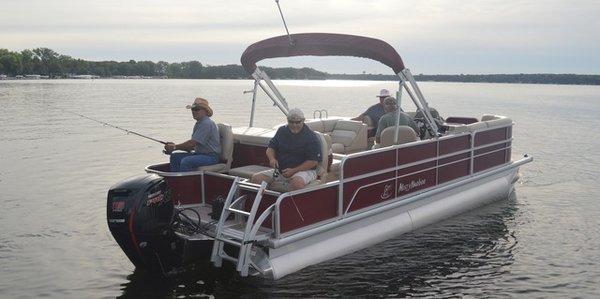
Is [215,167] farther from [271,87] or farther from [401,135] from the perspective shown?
[401,135]

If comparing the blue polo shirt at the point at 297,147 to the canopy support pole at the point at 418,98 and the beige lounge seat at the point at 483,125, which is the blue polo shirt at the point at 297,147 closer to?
the canopy support pole at the point at 418,98

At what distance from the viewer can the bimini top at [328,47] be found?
850cm

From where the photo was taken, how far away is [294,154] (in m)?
7.33

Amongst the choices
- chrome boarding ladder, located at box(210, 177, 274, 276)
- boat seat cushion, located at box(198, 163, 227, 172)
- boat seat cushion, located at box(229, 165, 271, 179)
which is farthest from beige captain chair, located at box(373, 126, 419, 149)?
chrome boarding ladder, located at box(210, 177, 274, 276)

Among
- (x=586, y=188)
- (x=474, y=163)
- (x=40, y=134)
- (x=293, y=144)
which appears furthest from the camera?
(x=40, y=134)

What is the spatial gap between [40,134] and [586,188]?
2064 centimetres

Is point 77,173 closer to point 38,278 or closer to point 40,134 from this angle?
point 38,278

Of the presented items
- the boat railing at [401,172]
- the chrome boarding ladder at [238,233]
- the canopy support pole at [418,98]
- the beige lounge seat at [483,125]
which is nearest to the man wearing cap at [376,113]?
the beige lounge seat at [483,125]

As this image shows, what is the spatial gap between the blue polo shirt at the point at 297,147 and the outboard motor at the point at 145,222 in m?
1.57

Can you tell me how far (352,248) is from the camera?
26.0ft

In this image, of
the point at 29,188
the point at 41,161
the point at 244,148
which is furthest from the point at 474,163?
the point at 41,161

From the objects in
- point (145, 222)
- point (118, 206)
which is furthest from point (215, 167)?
point (118, 206)

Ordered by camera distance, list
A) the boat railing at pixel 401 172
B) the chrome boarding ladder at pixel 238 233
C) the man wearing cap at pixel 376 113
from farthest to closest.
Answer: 1. the man wearing cap at pixel 376 113
2. the boat railing at pixel 401 172
3. the chrome boarding ladder at pixel 238 233

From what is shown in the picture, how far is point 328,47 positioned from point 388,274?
3.51 metres
